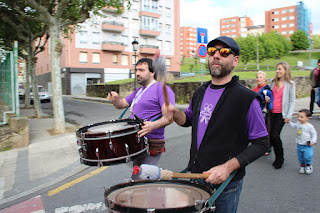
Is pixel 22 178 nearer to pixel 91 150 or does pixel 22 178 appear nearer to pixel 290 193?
pixel 91 150

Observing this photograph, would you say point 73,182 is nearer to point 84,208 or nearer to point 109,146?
point 84,208

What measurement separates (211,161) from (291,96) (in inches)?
161

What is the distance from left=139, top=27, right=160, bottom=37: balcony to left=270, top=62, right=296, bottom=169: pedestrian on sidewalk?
4192 centimetres

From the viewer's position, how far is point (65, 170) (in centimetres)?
567

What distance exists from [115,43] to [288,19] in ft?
332

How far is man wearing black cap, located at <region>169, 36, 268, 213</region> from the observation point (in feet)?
6.25

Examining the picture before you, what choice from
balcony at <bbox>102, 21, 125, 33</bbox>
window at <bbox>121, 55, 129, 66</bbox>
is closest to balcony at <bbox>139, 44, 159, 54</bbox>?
window at <bbox>121, 55, 129, 66</bbox>

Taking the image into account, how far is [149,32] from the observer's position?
1815 inches

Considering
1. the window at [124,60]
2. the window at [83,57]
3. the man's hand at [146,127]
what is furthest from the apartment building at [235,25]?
the man's hand at [146,127]

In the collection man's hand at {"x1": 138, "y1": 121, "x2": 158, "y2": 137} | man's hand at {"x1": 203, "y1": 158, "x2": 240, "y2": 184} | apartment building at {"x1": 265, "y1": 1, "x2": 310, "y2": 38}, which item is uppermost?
apartment building at {"x1": 265, "y1": 1, "x2": 310, "y2": 38}

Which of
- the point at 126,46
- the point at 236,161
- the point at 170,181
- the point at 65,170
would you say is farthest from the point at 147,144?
the point at 126,46

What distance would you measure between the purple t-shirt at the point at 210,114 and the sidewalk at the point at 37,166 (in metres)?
→ 3.64

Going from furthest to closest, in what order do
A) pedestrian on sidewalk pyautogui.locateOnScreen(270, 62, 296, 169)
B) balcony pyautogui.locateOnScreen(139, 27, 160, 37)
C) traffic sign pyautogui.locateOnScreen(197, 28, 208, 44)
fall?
1. balcony pyautogui.locateOnScreen(139, 27, 160, 37)
2. traffic sign pyautogui.locateOnScreen(197, 28, 208, 44)
3. pedestrian on sidewalk pyautogui.locateOnScreen(270, 62, 296, 169)

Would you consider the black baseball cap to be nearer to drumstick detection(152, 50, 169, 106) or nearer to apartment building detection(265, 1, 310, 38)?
drumstick detection(152, 50, 169, 106)
